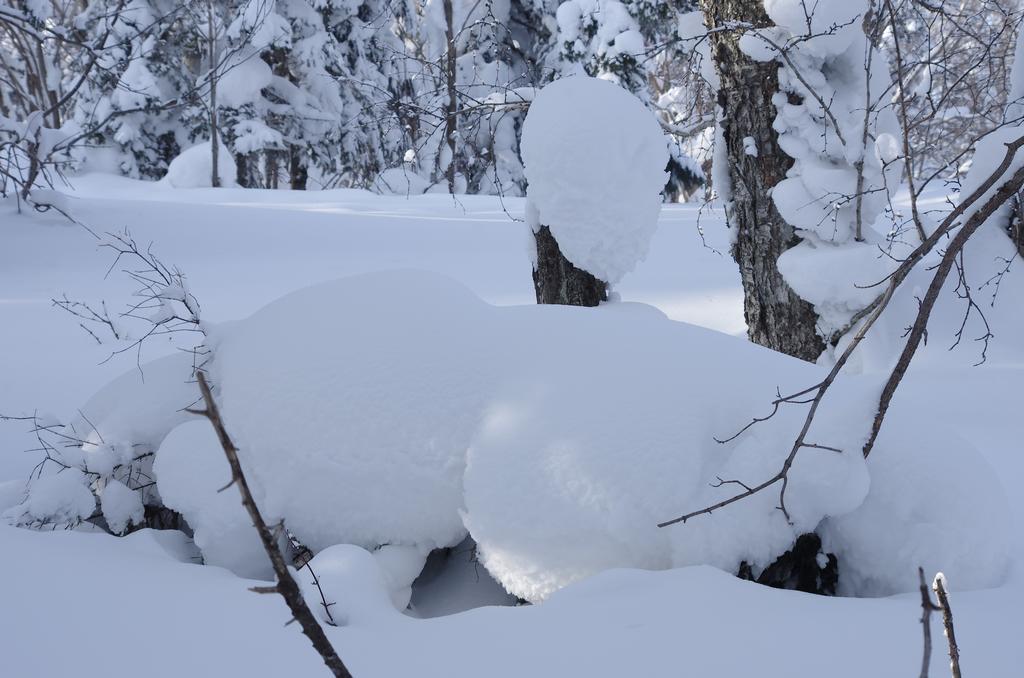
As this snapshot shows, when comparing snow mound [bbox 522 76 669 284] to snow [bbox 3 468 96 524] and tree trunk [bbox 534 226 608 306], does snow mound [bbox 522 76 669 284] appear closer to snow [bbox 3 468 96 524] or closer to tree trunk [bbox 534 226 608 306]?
tree trunk [bbox 534 226 608 306]

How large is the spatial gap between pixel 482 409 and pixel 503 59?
13.0m

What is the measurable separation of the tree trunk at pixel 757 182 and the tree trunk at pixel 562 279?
0.99 meters

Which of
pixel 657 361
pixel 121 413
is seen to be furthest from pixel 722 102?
pixel 121 413

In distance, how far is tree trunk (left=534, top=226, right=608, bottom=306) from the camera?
3.83 metres

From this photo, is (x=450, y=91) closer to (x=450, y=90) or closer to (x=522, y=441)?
(x=450, y=90)

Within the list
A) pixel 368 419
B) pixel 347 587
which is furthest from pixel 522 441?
pixel 347 587

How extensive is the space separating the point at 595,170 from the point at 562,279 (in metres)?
0.59

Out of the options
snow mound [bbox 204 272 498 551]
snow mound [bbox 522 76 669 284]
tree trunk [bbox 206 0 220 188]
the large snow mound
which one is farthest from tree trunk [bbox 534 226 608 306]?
tree trunk [bbox 206 0 220 188]

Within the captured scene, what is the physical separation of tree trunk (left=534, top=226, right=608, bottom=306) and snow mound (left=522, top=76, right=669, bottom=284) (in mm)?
72

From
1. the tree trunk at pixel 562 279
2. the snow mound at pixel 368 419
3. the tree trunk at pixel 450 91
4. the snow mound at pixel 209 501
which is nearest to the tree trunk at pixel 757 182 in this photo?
the tree trunk at pixel 562 279

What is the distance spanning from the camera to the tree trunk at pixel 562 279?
3826 millimetres

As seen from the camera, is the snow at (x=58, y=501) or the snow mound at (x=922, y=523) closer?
the snow mound at (x=922, y=523)

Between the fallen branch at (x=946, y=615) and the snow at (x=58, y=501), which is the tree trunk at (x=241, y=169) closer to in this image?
the snow at (x=58, y=501)

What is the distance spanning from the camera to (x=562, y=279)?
386cm
